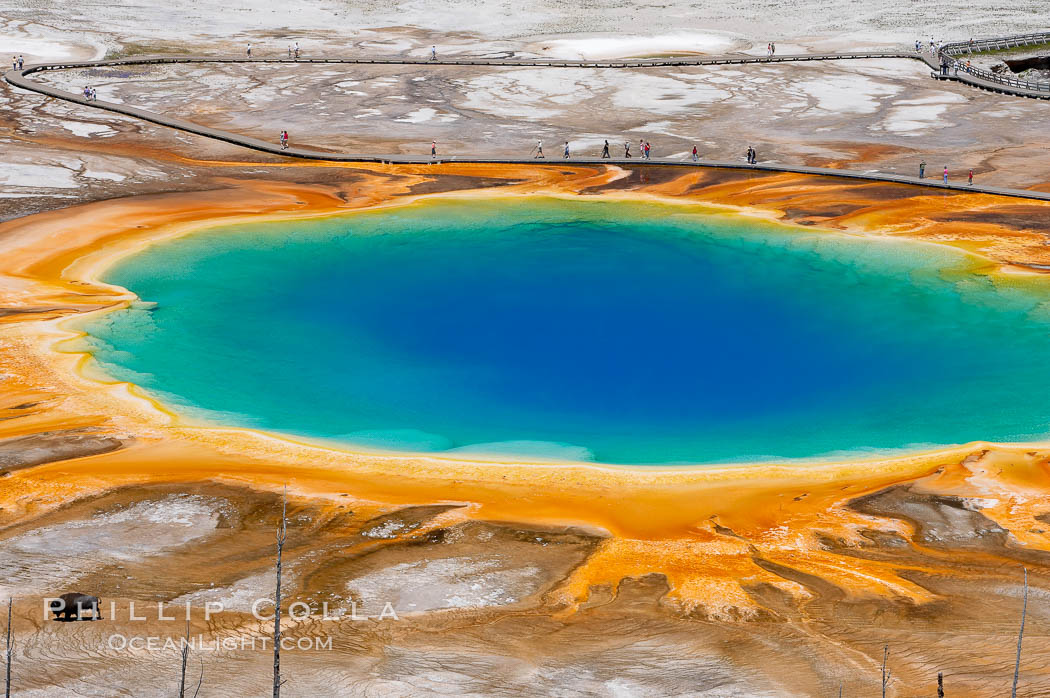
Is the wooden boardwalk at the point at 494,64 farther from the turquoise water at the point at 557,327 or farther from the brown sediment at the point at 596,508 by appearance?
the brown sediment at the point at 596,508

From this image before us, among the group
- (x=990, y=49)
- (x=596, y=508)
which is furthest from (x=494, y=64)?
(x=596, y=508)

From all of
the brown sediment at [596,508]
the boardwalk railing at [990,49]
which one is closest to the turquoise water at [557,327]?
the brown sediment at [596,508]

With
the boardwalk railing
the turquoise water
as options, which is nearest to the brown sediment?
the turquoise water

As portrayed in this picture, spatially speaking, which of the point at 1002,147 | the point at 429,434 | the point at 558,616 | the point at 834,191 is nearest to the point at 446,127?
the point at 834,191

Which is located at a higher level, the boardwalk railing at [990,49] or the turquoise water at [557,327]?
the boardwalk railing at [990,49]

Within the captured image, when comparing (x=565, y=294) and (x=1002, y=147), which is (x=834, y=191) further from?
(x=565, y=294)

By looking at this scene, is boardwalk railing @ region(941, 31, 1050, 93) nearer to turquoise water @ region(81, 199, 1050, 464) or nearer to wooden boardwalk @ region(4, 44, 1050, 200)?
wooden boardwalk @ region(4, 44, 1050, 200)
